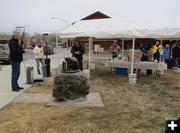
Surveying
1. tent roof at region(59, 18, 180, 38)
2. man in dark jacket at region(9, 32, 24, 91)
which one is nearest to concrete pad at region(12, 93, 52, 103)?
man in dark jacket at region(9, 32, 24, 91)

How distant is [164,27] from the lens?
7.54 metres

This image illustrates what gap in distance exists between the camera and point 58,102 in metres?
5.27

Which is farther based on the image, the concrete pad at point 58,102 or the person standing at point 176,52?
the person standing at point 176,52

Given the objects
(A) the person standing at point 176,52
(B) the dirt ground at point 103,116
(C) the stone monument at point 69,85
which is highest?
(A) the person standing at point 176,52

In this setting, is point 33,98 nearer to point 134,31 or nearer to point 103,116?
point 103,116

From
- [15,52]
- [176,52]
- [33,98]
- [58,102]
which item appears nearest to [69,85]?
[58,102]

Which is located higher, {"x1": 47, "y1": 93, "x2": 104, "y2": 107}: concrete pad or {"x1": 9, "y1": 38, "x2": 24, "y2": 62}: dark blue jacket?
{"x1": 9, "y1": 38, "x2": 24, "y2": 62}: dark blue jacket

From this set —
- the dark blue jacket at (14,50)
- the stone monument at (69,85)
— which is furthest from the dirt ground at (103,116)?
the dark blue jacket at (14,50)

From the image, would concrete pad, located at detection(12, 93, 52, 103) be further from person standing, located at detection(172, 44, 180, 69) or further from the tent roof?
person standing, located at detection(172, 44, 180, 69)

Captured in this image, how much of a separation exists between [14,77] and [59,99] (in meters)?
1.79

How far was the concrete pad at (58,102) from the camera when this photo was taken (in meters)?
5.18

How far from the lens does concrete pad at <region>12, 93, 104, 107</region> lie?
518cm

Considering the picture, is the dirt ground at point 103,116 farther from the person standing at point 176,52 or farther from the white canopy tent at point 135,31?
the person standing at point 176,52

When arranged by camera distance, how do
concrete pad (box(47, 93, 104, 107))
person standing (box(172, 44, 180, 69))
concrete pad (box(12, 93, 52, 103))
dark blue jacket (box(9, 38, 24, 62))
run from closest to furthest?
concrete pad (box(47, 93, 104, 107)) → concrete pad (box(12, 93, 52, 103)) → dark blue jacket (box(9, 38, 24, 62)) → person standing (box(172, 44, 180, 69))
